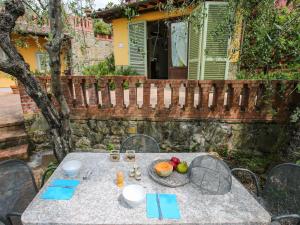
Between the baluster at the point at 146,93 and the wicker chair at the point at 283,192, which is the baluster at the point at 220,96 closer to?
the baluster at the point at 146,93

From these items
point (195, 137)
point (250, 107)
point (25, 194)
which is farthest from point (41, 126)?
point (250, 107)

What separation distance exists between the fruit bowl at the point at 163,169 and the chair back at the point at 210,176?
19 cm

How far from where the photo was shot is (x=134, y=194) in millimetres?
1495

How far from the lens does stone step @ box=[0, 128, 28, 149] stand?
12.0 ft

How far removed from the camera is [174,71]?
659 centimetres

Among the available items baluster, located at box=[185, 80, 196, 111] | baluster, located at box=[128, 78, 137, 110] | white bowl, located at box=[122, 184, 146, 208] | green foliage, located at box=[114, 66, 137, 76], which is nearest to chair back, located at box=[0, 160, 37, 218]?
white bowl, located at box=[122, 184, 146, 208]

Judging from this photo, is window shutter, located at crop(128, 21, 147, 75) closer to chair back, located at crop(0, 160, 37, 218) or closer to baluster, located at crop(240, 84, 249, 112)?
baluster, located at crop(240, 84, 249, 112)

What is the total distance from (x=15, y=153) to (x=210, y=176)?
3.60 m

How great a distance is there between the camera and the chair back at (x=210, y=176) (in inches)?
63.7

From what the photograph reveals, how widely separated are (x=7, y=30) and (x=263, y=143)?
4.32 meters

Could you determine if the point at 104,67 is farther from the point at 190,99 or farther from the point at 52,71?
the point at 52,71

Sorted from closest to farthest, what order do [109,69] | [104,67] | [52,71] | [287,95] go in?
1. [52,71]
2. [287,95]
3. [104,67]
4. [109,69]

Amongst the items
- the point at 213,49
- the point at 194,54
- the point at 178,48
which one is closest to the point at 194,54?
the point at 194,54

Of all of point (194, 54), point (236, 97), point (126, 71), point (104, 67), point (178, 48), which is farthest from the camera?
point (104, 67)
